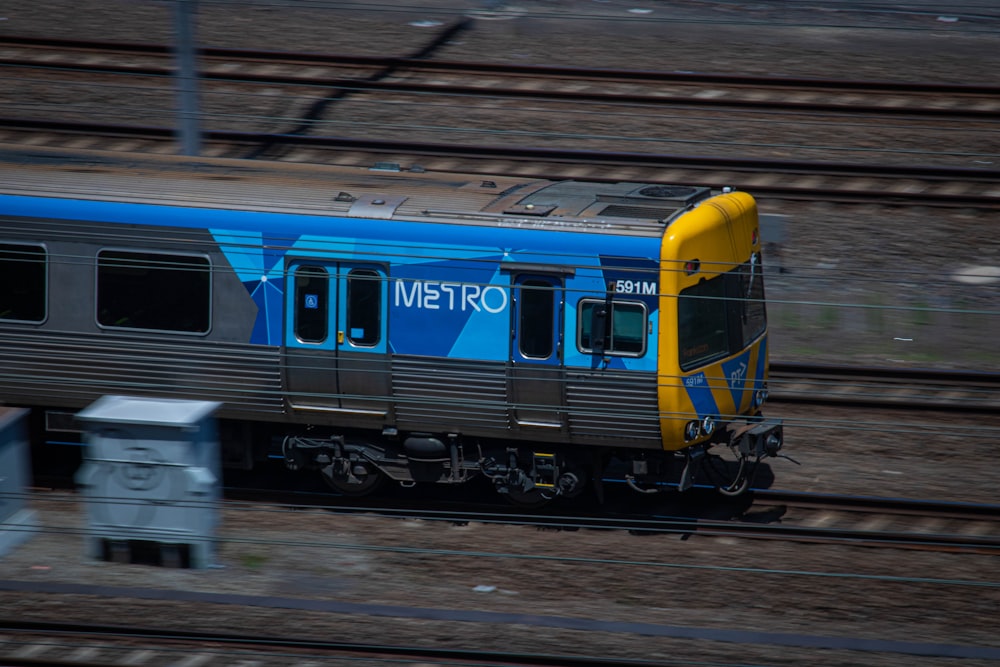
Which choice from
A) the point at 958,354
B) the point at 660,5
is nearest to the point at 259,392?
the point at 958,354

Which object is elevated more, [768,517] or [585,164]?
[585,164]

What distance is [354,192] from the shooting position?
36.1 ft

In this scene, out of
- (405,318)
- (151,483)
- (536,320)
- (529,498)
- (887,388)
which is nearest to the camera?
(151,483)

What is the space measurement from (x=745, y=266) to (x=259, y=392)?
4503mm

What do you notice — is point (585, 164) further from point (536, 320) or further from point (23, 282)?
point (23, 282)

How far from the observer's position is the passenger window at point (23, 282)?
10.9m

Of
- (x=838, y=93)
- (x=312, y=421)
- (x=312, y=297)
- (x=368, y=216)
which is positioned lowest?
(x=312, y=421)

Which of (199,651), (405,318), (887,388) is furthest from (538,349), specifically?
(887,388)

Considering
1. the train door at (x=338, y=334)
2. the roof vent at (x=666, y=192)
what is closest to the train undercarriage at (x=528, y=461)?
the train door at (x=338, y=334)

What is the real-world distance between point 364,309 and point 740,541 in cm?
387

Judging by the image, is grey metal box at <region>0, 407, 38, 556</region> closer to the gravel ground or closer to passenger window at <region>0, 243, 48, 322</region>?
the gravel ground

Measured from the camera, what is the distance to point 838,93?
1717 cm

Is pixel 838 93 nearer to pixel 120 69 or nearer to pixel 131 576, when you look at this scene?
pixel 120 69

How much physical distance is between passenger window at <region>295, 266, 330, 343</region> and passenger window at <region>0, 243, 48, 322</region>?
7.58 ft
